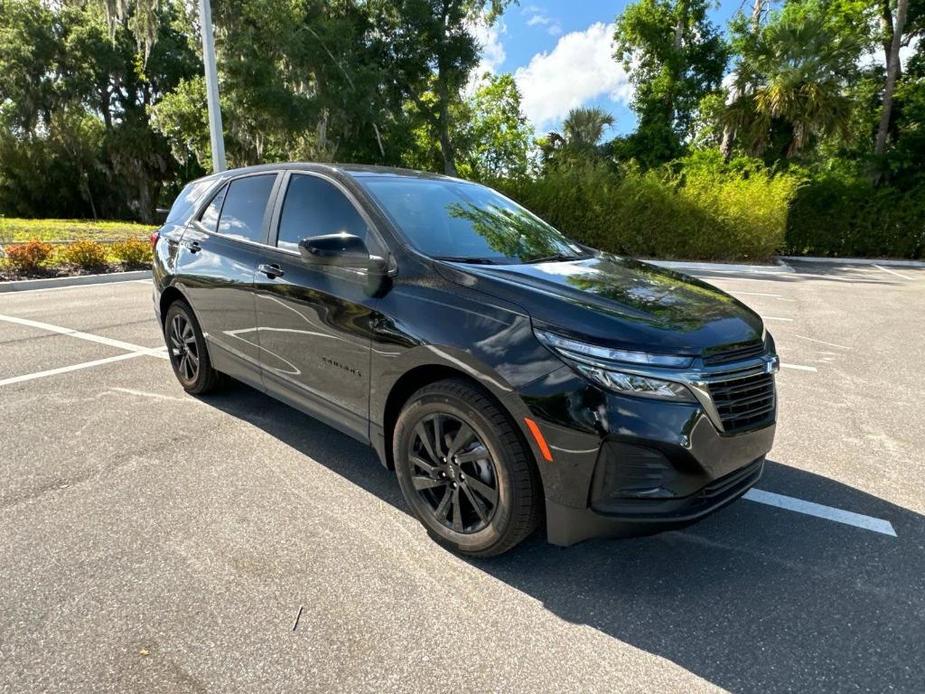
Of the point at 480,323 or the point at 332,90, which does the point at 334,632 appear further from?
the point at 332,90

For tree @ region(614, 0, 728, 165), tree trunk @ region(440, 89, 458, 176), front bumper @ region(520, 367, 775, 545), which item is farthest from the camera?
tree @ region(614, 0, 728, 165)

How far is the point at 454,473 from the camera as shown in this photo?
97.2 inches

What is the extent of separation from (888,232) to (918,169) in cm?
357

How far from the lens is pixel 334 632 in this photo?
6.82 ft

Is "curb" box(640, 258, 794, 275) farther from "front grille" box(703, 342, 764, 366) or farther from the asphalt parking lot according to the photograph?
"front grille" box(703, 342, 764, 366)

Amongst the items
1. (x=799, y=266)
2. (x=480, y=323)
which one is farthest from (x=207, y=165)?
(x=480, y=323)

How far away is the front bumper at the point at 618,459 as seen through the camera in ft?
6.70

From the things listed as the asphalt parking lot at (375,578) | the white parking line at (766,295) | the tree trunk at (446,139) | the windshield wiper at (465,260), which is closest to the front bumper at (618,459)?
the asphalt parking lot at (375,578)

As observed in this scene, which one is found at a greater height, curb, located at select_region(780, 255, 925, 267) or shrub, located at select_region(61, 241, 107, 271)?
shrub, located at select_region(61, 241, 107, 271)

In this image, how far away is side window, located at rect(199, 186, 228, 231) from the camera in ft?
13.1

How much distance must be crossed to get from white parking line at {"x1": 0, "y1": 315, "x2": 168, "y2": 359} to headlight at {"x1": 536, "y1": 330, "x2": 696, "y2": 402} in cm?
483

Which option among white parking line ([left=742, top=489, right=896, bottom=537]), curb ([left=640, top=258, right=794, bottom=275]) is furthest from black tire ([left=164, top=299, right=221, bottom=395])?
curb ([left=640, top=258, right=794, bottom=275])

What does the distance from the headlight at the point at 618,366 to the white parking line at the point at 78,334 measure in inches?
190

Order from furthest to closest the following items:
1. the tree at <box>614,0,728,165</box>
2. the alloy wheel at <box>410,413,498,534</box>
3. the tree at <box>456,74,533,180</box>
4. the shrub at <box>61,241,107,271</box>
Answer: the tree at <box>456,74,533,180</box>
the tree at <box>614,0,728,165</box>
the shrub at <box>61,241,107,271</box>
the alloy wheel at <box>410,413,498,534</box>
